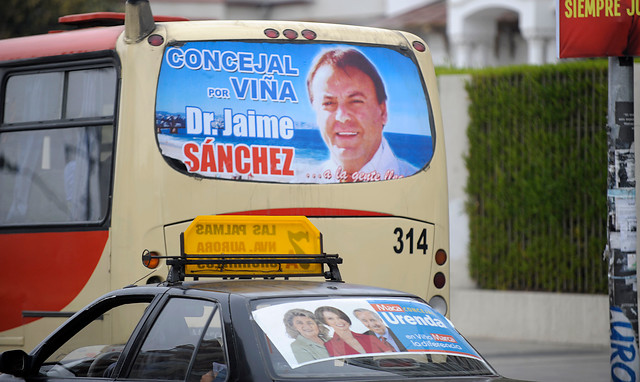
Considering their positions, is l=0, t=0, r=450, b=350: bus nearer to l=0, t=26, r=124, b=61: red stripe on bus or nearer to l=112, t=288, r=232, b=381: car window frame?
l=0, t=26, r=124, b=61: red stripe on bus

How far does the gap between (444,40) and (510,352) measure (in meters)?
23.1

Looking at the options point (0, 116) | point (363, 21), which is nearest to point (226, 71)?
point (0, 116)

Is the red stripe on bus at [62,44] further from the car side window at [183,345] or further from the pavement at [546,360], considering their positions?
the pavement at [546,360]

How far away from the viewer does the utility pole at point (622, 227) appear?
8797mm

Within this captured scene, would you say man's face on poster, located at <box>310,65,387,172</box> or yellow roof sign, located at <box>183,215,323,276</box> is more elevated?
man's face on poster, located at <box>310,65,387,172</box>

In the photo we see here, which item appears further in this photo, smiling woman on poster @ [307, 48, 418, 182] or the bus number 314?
the bus number 314

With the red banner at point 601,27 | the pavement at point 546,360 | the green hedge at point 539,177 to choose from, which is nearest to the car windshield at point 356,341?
the red banner at point 601,27

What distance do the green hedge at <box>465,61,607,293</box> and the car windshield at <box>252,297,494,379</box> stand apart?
355 inches

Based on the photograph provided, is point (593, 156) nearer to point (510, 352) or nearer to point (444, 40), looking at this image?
point (510, 352)

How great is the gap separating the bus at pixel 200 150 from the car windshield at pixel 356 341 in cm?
299

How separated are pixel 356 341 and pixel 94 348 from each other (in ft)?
5.66

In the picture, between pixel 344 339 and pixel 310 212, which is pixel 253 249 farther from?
pixel 310 212

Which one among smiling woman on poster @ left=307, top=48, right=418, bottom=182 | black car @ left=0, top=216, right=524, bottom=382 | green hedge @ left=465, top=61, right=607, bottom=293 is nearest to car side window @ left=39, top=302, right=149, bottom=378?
black car @ left=0, top=216, right=524, bottom=382

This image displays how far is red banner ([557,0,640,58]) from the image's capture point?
8852 millimetres
